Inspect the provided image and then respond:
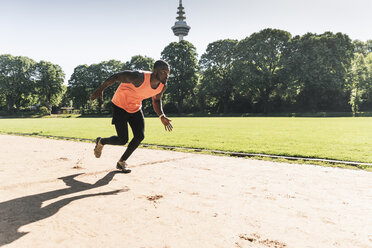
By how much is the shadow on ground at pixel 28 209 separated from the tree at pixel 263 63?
4239 cm

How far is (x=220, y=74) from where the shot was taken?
50688mm

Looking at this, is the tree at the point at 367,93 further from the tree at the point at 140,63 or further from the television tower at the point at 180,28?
the television tower at the point at 180,28

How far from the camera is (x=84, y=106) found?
223ft

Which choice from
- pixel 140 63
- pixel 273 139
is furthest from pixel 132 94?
pixel 140 63

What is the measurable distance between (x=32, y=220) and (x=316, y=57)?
46.4 metres

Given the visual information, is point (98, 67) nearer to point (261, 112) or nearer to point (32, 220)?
point (261, 112)

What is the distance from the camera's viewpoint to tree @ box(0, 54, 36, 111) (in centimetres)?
6078

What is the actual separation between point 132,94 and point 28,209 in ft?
7.88

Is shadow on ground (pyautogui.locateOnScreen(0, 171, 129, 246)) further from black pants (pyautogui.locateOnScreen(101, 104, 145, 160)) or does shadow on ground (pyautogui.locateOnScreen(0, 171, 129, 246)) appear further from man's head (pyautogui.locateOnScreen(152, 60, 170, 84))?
man's head (pyautogui.locateOnScreen(152, 60, 170, 84))

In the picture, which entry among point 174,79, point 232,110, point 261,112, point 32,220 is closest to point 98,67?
point 174,79

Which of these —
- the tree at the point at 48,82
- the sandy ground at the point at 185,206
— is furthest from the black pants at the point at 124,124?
the tree at the point at 48,82

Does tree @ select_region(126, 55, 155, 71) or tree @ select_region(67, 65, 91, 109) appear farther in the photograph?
tree @ select_region(67, 65, 91, 109)

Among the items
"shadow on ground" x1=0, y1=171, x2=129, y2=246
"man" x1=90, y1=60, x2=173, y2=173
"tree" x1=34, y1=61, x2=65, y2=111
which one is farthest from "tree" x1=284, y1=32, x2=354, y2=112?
"tree" x1=34, y1=61, x2=65, y2=111

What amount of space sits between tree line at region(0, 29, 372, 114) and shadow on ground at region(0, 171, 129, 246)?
42388 mm
